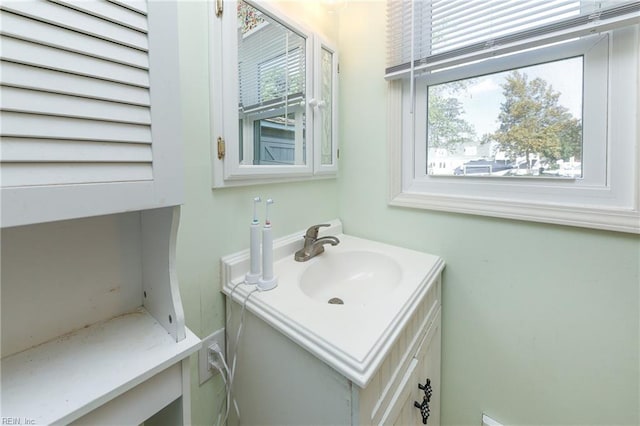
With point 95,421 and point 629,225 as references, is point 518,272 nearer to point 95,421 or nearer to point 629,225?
point 629,225

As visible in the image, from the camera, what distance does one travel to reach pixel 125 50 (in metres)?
0.44

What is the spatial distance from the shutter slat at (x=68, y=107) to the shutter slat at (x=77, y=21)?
98 mm

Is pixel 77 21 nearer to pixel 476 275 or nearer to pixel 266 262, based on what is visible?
pixel 266 262

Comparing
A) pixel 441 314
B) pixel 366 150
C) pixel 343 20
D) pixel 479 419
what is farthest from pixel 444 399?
pixel 343 20

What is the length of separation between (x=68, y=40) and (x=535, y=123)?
122 centimetres

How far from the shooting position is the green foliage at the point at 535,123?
89 cm

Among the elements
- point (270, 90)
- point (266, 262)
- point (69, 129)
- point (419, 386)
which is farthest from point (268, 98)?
point (419, 386)

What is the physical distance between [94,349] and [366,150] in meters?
1.16

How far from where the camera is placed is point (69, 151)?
0.40 m

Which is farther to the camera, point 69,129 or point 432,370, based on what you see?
point 432,370

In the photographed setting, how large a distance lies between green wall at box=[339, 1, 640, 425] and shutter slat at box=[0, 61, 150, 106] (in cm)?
99

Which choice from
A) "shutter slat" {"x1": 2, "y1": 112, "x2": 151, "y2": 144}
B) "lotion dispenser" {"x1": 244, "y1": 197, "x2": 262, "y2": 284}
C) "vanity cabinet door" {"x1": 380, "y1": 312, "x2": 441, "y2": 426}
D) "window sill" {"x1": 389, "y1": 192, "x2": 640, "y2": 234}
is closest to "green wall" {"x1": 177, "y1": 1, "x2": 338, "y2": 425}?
"lotion dispenser" {"x1": 244, "y1": 197, "x2": 262, "y2": 284}

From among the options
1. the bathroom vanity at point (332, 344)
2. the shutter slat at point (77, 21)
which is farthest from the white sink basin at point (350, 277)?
the shutter slat at point (77, 21)

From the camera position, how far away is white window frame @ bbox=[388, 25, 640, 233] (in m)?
0.78
